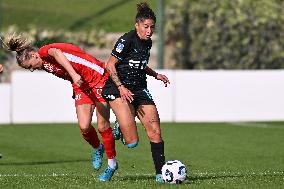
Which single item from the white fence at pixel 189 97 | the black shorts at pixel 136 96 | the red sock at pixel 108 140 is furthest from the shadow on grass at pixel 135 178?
the white fence at pixel 189 97

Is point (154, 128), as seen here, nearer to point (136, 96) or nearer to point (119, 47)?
point (136, 96)

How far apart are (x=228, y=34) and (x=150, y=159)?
47.4ft

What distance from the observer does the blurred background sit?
25.4 meters

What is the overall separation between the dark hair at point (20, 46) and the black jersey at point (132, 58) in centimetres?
108

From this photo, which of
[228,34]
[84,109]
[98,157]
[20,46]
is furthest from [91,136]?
[228,34]

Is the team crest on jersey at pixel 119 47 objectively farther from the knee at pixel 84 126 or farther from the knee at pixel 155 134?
the knee at pixel 84 126

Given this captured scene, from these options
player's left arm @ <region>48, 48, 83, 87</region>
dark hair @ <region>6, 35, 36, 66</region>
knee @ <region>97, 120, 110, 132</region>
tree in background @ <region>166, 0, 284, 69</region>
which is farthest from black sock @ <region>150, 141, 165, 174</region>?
tree in background @ <region>166, 0, 284, 69</region>

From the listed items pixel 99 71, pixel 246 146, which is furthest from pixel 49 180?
pixel 246 146

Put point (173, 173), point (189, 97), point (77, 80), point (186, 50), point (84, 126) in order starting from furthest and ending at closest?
point (186, 50), point (189, 97), point (84, 126), point (173, 173), point (77, 80)

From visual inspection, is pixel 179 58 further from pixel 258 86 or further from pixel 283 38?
pixel 258 86

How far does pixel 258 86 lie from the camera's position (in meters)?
25.8

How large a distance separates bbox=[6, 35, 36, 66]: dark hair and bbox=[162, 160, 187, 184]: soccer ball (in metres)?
2.18

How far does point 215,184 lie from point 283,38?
1835 cm

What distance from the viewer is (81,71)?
12.5 metres
